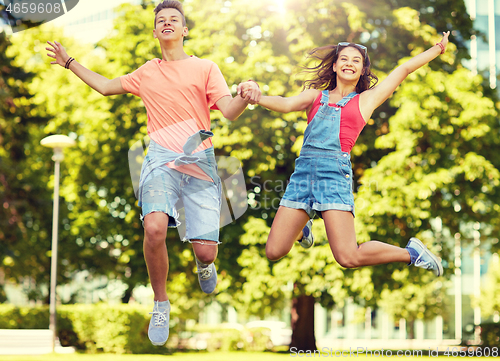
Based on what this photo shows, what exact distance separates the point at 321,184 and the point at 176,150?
4.43 feet

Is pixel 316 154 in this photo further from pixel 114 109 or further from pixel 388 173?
pixel 114 109

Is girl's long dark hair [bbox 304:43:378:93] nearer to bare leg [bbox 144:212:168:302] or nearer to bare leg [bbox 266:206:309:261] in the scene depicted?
bare leg [bbox 266:206:309:261]

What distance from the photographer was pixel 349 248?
5.10 metres

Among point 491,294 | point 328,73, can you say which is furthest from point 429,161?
point 491,294

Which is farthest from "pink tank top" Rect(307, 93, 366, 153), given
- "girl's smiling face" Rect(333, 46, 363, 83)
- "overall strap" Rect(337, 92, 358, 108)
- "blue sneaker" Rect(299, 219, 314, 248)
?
"blue sneaker" Rect(299, 219, 314, 248)

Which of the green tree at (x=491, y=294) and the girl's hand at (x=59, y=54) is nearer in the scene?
the girl's hand at (x=59, y=54)

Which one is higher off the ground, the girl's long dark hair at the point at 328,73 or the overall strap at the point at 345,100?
the girl's long dark hair at the point at 328,73

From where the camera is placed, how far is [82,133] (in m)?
19.0

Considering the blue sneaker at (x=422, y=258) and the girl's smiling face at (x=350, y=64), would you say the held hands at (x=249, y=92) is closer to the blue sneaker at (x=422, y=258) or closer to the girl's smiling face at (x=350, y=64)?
the girl's smiling face at (x=350, y=64)

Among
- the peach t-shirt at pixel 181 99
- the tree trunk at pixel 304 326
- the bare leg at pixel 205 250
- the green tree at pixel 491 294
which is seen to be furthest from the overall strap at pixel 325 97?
the green tree at pixel 491 294

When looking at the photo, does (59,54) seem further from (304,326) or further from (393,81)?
(304,326)

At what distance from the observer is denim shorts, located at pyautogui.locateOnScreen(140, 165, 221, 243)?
482 cm

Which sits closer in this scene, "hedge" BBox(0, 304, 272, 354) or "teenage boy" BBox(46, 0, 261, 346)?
"teenage boy" BBox(46, 0, 261, 346)

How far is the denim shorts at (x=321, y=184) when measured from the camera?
5238 millimetres
